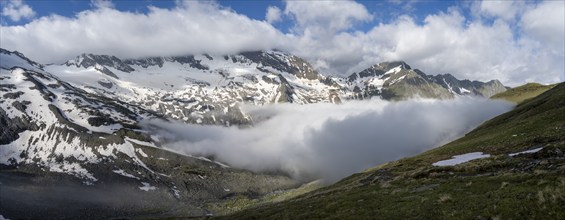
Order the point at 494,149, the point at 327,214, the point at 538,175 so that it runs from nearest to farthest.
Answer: the point at 538,175
the point at 327,214
the point at 494,149

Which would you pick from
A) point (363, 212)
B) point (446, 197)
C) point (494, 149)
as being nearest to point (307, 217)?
point (363, 212)

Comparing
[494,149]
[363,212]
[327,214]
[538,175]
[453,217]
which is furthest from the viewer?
[494,149]

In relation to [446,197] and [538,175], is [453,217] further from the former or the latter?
[538,175]

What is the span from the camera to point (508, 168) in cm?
4691

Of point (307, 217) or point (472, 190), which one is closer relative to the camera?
point (472, 190)

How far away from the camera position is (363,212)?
1619 inches

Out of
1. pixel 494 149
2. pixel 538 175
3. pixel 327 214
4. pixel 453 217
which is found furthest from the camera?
pixel 494 149

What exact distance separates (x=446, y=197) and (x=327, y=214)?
1362 centimetres

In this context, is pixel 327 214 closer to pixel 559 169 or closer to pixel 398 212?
pixel 398 212

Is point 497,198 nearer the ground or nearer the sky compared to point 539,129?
nearer the ground

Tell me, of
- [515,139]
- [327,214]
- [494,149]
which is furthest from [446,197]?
[515,139]

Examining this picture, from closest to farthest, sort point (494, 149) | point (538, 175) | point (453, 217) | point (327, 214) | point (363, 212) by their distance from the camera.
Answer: point (453, 217) < point (538, 175) < point (363, 212) < point (327, 214) < point (494, 149)

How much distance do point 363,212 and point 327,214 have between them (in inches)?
227

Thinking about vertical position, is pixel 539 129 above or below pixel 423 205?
above
